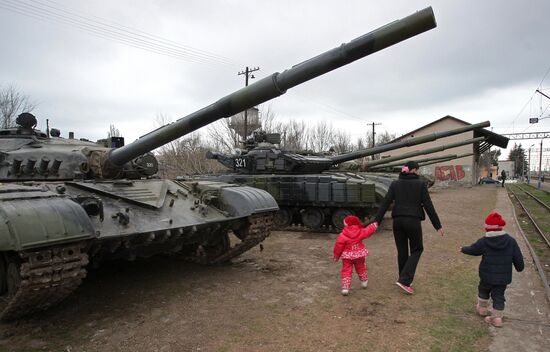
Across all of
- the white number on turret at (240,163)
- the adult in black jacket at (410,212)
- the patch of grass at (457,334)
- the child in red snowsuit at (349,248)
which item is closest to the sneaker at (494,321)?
the patch of grass at (457,334)

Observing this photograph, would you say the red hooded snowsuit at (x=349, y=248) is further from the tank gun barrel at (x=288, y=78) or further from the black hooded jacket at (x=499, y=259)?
the tank gun barrel at (x=288, y=78)

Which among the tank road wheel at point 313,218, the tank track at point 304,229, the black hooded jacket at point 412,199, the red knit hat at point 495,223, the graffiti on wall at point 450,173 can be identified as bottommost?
the tank track at point 304,229

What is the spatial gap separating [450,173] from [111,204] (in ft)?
131

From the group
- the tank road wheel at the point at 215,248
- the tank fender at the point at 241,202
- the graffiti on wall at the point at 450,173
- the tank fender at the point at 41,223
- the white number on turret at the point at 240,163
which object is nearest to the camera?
the tank fender at the point at 41,223

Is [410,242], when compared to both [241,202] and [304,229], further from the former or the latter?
[304,229]

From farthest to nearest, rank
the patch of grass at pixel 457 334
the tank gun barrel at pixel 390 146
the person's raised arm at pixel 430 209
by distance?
the tank gun barrel at pixel 390 146 < the person's raised arm at pixel 430 209 < the patch of grass at pixel 457 334

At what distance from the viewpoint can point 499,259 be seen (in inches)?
178

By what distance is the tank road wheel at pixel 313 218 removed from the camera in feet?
37.0

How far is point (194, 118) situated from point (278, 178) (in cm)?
617

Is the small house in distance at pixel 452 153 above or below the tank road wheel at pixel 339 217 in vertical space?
above

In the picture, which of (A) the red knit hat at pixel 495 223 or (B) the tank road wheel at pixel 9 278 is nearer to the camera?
(B) the tank road wheel at pixel 9 278

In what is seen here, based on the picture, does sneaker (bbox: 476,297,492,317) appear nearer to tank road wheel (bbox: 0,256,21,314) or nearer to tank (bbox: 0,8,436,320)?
tank (bbox: 0,8,436,320)

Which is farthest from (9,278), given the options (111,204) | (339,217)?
(339,217)

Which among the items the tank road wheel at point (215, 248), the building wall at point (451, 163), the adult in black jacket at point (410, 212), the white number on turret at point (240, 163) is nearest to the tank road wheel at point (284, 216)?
the white number on turret at point (240, 163)
